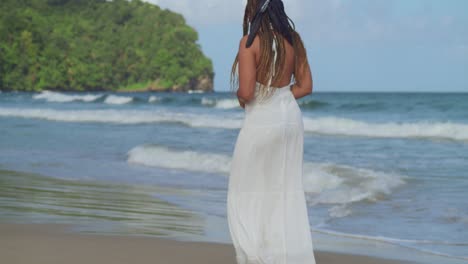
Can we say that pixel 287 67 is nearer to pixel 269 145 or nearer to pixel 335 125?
pixel 269 145

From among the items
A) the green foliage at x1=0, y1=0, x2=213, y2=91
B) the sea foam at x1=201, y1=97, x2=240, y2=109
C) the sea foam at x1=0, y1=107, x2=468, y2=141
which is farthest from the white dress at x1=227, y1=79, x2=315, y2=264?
the green foliage at x1=0, y1=0, x2=213, y2=91

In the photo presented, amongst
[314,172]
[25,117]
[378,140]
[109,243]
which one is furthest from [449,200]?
[25,117]

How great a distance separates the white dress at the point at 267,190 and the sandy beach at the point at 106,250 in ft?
4.22

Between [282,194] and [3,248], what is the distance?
2376mm

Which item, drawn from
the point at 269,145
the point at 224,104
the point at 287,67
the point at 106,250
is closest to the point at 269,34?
the point at 287,67

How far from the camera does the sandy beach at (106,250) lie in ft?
17.5

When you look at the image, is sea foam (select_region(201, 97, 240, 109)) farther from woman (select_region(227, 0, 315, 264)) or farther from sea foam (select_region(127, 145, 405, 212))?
woman (select_region(227, 0, 315, 264))

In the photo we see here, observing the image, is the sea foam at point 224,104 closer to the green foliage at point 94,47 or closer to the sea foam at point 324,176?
the sea foam at point 324,176

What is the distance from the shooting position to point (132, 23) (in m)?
113

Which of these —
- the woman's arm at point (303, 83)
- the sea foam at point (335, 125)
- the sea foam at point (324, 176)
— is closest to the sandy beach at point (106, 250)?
the woman's arm at point (303, 83)

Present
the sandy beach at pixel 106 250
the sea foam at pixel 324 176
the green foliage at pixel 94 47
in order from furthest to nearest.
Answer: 1. the green foliage at pixel 94 47
2. the sea foam at pixel 324 176
3. the sandy beach at pixel 106 250

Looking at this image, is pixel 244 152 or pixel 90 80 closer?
pixel 244 152

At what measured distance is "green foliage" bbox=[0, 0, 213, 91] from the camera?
9600cm

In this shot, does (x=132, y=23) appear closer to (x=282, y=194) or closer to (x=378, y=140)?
(x=378, y=140)
